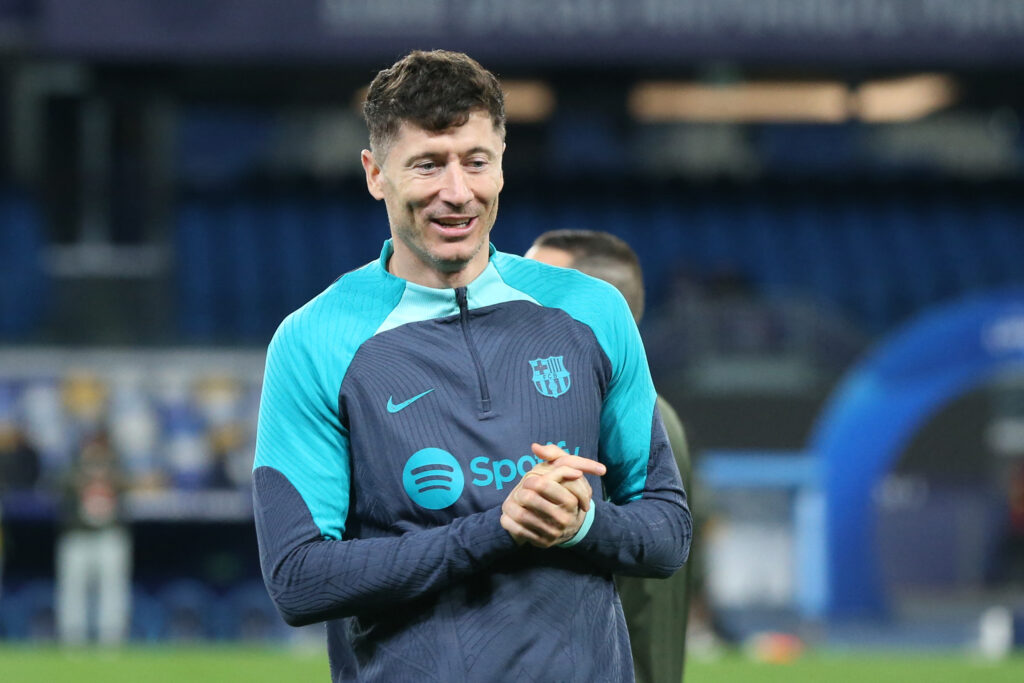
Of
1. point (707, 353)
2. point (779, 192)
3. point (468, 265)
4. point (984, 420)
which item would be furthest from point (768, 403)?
point (468, 265)

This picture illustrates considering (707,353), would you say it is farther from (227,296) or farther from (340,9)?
(227,296)

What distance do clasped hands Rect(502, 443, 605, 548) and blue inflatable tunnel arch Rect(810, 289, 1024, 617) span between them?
35.7 feet

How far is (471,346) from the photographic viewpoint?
236 centimetres

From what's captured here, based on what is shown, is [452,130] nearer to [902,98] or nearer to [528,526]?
[528,526]

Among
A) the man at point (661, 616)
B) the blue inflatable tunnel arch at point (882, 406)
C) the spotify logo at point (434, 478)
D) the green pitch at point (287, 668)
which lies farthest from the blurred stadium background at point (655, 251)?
the spotify logo at point (434, 478)

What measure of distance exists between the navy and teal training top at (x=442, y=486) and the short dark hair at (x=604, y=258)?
108 cm

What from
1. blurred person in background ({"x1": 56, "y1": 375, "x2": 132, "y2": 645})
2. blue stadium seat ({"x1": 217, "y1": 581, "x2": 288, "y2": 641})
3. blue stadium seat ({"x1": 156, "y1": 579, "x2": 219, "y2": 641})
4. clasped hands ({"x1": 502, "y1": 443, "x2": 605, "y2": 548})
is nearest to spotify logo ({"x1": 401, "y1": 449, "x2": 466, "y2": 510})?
clasped hands ({"x1": 502, "y1": 443, "x2": 605, "y2": 548})

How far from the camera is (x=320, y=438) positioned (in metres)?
2.33

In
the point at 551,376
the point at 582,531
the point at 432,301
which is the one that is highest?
the point at 432,301

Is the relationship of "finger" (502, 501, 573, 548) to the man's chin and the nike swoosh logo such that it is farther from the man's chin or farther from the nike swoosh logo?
the man's chin

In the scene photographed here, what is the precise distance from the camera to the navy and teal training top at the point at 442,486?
2256 millimetres

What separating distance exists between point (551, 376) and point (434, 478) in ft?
0.77

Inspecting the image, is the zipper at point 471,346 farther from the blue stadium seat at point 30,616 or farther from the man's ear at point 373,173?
the blue stadium seat at point 30,616

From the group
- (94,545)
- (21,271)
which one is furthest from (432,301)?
(21,271)
